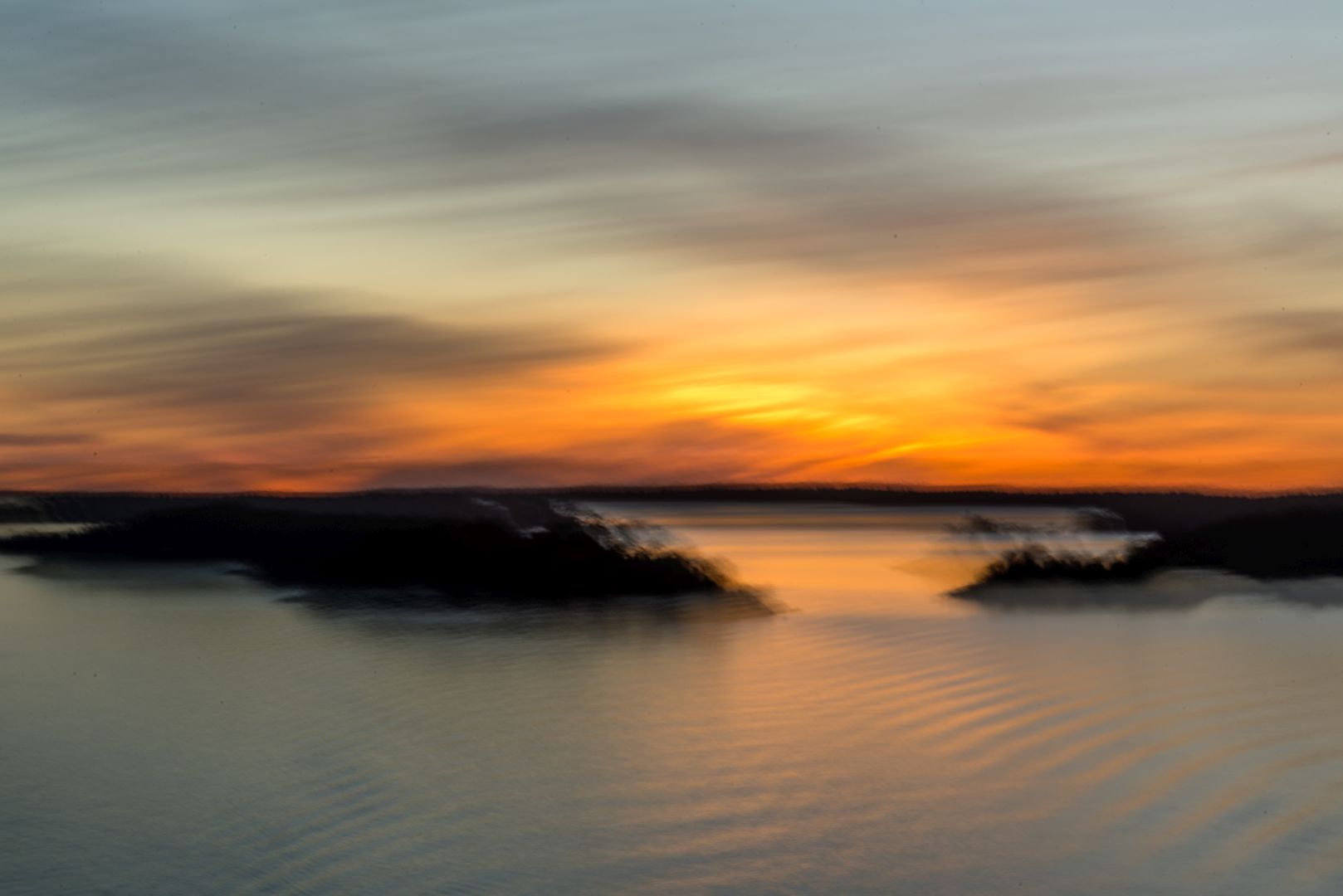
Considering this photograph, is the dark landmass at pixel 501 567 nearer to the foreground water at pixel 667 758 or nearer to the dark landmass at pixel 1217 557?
the foreground water at pixel 667 758

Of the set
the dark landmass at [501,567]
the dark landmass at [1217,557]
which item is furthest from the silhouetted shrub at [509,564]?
the dark landmass at [1217,557]

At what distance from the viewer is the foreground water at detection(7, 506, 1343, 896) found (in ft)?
24.9

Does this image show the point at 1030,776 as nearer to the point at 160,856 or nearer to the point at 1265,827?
the point at 1265,827

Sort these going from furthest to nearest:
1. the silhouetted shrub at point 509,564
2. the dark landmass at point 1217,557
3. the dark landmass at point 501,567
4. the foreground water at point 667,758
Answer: the dark landmass at point 1217,557
the silhouetted shrub at point 509,564
the dark landmass at point 501,567
the foreground water at point 667,758

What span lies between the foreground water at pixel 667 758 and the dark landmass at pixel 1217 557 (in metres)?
7.67

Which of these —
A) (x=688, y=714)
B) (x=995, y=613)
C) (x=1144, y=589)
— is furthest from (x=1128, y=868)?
(x=1144, y=589)

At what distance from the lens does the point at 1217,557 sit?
29.7 m

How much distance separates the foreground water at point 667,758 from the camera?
7.60 meters

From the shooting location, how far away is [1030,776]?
978 centimetres

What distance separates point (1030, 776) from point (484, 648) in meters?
7.91

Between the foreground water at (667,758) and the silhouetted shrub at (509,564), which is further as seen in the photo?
the silhouetted shrub at (509,564)

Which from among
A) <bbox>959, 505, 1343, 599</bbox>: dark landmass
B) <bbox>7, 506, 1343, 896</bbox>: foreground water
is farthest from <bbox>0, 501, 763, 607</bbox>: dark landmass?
<bbox>959, 505, 1343, 599</bbox>: dark landmass

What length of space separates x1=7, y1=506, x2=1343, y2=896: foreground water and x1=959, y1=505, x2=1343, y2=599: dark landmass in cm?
767

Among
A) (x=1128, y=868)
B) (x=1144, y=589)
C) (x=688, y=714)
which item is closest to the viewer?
(x=1128, y=868)
